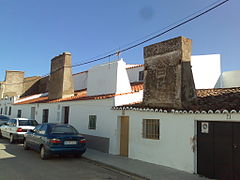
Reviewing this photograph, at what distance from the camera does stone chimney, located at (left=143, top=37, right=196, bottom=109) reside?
8.52 meters

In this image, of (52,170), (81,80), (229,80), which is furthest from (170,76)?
(81,80)

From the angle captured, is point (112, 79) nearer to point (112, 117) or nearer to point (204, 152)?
point (112, 117)

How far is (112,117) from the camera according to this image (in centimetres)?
1086

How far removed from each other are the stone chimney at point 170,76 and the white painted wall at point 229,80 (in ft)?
27.5

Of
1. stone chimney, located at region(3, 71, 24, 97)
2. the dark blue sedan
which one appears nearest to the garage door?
the dark blue sedan

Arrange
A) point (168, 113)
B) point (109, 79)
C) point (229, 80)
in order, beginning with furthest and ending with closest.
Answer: point (229, 80) < point (109, 79) < point (168, 113)

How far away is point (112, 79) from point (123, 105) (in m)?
2.77

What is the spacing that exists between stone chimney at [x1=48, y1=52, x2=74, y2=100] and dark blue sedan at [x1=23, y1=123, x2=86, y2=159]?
8.46 meters

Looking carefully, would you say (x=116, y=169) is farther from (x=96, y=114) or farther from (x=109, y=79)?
(x=109, y=79)

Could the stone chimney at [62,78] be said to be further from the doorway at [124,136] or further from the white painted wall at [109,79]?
the doorway at [124,136]

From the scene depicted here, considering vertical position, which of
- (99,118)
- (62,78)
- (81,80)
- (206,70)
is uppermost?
(81,80)

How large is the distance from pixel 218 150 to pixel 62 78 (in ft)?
47.4

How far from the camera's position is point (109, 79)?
43.0 feet

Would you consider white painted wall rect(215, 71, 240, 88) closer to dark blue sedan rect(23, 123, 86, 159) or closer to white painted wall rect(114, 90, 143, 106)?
white painted wall rect(114, 90, 143, 106)
